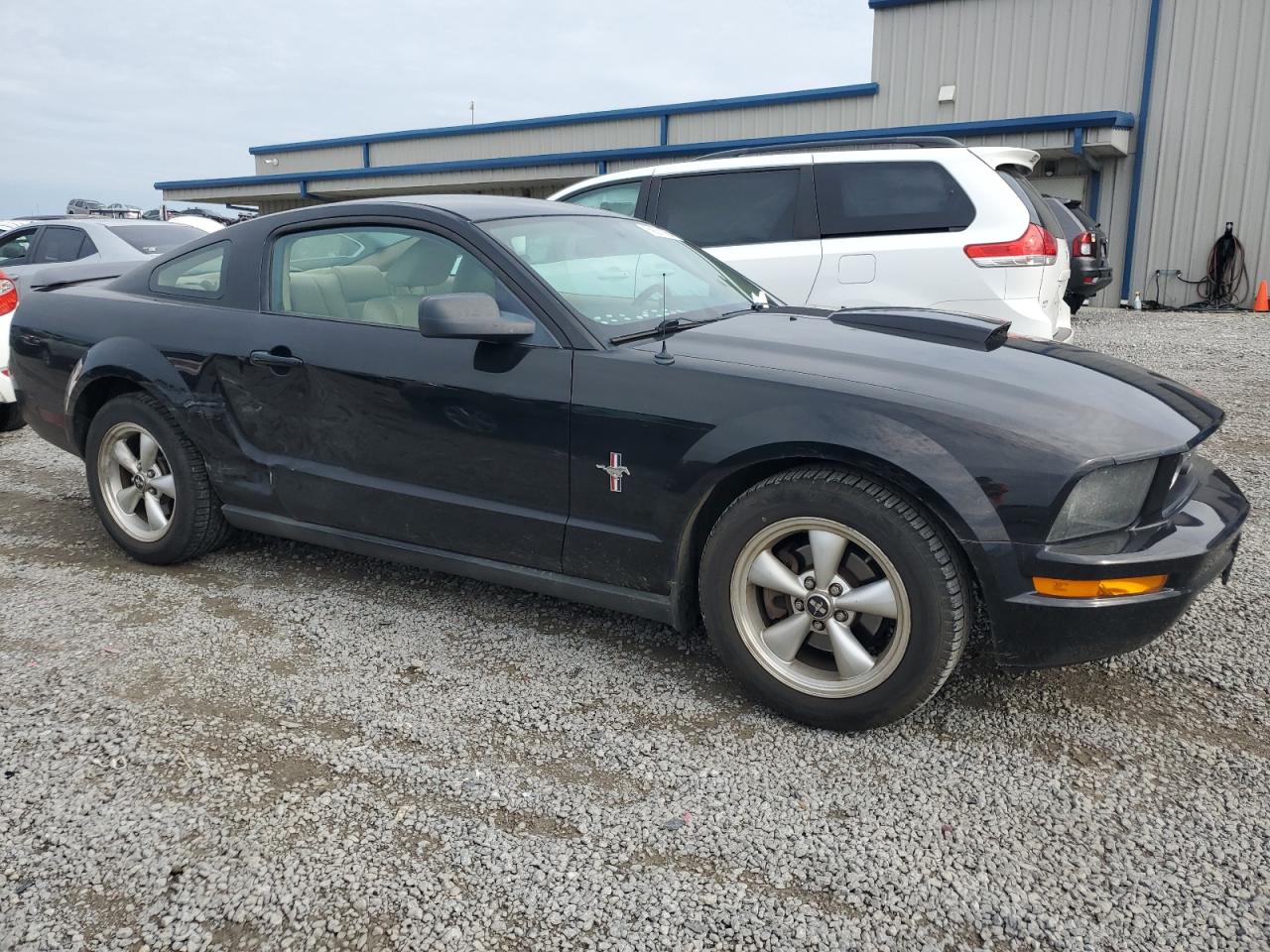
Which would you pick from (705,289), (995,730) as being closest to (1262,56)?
(705,289)

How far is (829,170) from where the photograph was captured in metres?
6.55

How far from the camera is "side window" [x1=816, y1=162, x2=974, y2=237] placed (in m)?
6.16

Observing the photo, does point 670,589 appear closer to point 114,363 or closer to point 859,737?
point 859,737

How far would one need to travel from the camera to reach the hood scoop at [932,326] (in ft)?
10.3

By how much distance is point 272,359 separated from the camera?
3621 millimetres

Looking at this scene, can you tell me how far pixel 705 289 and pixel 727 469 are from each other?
3.92ft

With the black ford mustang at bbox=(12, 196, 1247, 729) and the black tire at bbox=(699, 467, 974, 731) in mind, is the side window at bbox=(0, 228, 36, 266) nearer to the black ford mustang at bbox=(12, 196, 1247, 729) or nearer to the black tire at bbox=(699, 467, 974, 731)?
the black ford mustang at bbox=(12, 196, 1247, 729)

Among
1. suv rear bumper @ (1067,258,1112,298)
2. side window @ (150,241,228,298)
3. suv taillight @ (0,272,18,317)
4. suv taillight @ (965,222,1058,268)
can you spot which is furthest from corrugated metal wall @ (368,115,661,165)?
side window @ (150,241,228,298)

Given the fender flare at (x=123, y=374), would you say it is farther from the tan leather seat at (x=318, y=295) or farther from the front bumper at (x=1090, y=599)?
the front bumper at (x=1090, y=599)

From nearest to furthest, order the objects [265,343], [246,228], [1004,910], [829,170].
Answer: [1004,910] < [265,343] < [246,228] < [829,170]

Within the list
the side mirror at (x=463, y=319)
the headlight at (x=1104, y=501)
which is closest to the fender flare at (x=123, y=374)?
the side mirror at (x=463, y=319)

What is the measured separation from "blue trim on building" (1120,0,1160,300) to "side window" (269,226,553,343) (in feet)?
49.7

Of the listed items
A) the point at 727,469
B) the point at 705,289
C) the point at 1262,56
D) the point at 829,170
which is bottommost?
the point at 727,469

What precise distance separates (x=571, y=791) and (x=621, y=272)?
191 cm
